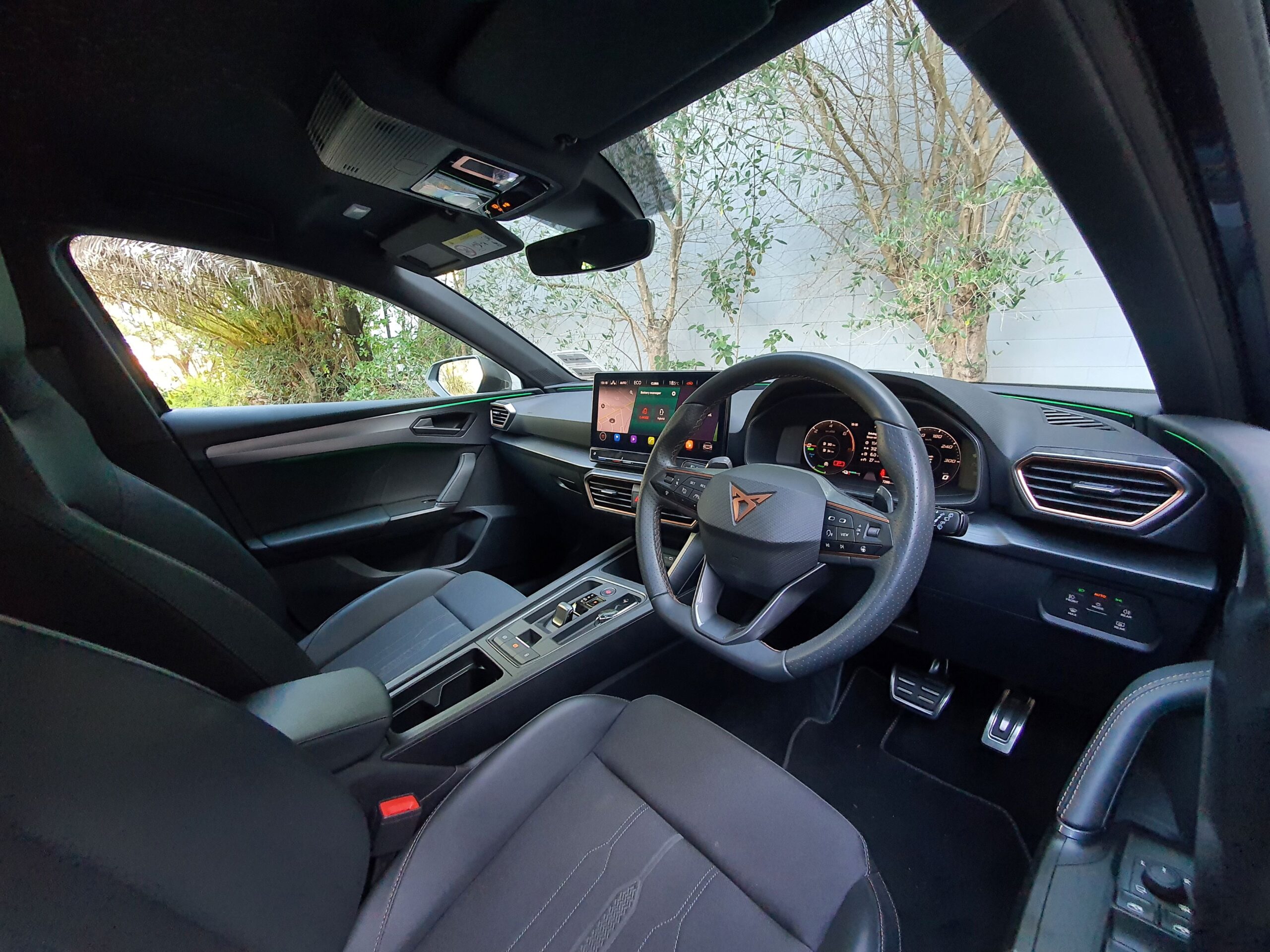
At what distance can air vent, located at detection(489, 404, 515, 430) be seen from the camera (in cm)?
266

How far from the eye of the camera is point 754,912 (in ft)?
2.87

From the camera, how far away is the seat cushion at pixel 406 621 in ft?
5.53

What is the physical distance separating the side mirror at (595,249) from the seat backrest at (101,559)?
1476mm

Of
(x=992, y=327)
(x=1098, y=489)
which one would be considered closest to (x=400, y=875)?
(x=1098, y=489)

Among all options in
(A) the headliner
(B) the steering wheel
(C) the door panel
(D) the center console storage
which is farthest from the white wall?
(C) the door panel

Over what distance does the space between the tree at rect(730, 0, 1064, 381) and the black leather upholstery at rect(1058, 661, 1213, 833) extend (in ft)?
3.75

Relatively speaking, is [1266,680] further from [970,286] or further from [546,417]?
[546,417]

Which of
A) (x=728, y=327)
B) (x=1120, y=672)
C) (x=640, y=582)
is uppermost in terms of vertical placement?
(x=728, y=327)

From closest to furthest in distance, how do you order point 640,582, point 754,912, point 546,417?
point 754,912, point 640,582, point 546,417

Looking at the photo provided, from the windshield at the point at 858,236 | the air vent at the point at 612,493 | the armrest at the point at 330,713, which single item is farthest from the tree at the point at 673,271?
the armrest at the point at 330,713

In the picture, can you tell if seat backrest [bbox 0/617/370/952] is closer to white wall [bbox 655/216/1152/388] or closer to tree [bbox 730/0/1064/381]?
white wall [bbox 655/216/1152/388]

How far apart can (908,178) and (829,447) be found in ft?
4.36

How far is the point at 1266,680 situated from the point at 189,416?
2804 millimetres

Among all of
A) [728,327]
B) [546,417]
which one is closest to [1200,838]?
[546,417]
